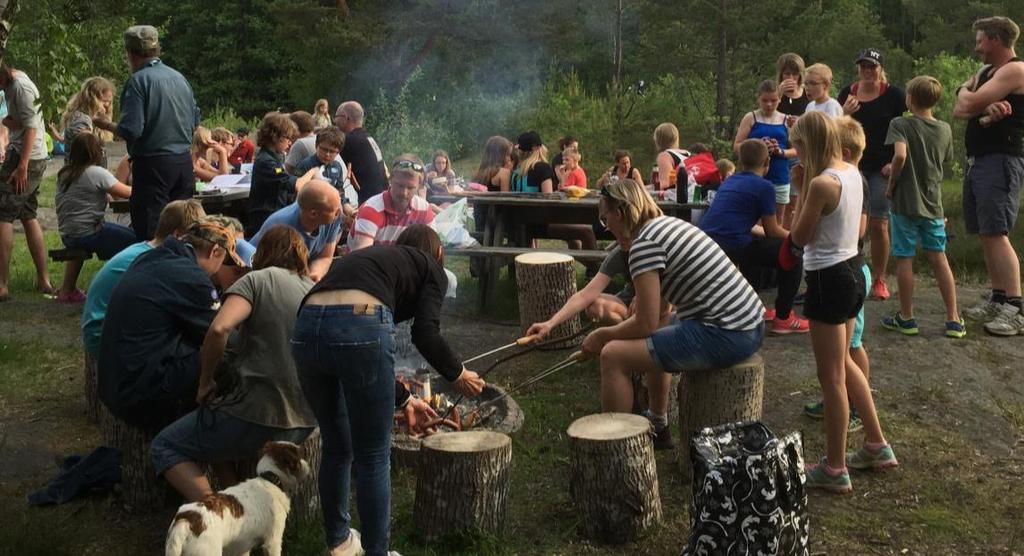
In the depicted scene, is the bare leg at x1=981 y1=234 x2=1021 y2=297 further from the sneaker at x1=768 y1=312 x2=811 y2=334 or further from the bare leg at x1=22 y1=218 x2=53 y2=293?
the bare leg at x1=22 y1=218 x2=53 y2=293

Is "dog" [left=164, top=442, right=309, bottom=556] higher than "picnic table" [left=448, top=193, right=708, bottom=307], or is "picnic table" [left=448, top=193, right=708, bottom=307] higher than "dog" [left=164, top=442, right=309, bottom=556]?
"picnic table" [left=448, top=193, right=708, bottom=307]

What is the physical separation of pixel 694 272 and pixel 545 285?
2.79 metres

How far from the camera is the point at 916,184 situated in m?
7.37

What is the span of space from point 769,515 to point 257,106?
27641 mm

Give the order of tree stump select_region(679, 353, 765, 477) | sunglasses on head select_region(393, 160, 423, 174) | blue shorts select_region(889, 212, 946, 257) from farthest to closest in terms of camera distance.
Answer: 1. blue shorts select_region(889, 212, 946, 257)
2. sunglasses on head select_region(393, 160, 423, 174)
3. tree stump select_region(679, 353, 765, 477)

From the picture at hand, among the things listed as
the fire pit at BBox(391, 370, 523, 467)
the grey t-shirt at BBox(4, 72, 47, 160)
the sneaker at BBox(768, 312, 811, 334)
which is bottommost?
the fire pit at BBox(391, 370, 523, 467)

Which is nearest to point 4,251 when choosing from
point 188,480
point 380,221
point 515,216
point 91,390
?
point 91,390

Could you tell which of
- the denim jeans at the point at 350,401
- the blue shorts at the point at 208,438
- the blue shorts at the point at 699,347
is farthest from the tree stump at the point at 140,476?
the blue shorts at the point at 699,347

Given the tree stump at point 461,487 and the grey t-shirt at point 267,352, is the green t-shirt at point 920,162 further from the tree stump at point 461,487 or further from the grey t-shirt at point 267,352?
the grey t-shirt at point 267,352

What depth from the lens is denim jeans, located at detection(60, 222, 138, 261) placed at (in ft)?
26.1

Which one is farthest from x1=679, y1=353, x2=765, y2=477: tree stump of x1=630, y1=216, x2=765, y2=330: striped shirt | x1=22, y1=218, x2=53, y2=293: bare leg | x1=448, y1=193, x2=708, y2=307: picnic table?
x1=22, y1=218, x2=53, y2=293: bare leg

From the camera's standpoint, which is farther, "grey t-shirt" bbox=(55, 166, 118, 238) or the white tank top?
"grey t-shirt" bbox=(55, 166, 118, 238)

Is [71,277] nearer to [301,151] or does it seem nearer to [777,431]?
[301,151]

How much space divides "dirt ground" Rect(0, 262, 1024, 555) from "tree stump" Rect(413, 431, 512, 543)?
0.34 feet
